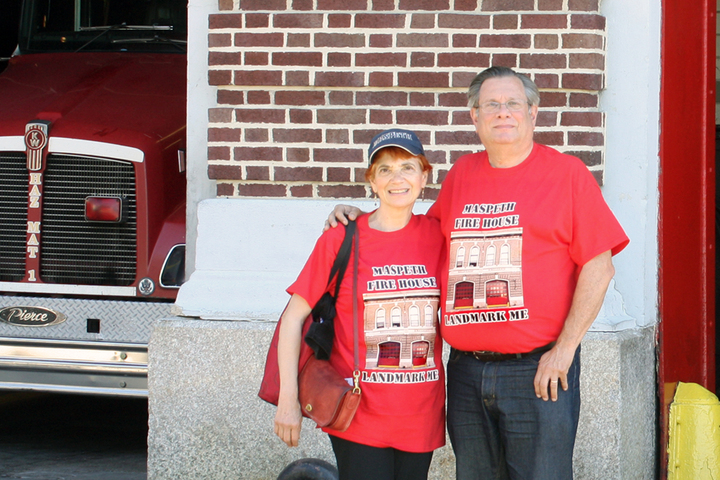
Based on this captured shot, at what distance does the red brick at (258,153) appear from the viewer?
412 cm

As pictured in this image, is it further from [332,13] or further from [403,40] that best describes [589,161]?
[332,13]

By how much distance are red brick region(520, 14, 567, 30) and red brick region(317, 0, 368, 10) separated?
2.50 feet

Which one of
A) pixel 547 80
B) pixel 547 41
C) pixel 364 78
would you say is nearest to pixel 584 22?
pixel 547 41

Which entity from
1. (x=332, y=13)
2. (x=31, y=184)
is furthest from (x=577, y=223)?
(x=31, y=184)

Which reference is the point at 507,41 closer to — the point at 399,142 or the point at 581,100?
the point at 581,100

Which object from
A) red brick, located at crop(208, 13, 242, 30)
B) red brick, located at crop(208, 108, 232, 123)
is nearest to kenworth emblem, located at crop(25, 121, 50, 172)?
red brick, located at crop(208, 108, 232, 123)

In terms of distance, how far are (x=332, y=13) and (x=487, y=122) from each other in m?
1.81

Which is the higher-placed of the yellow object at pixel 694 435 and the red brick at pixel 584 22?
the red brick at pixel 584 22

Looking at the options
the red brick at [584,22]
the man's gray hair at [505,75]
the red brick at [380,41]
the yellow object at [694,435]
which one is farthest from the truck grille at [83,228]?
the yellow object at [694,435]

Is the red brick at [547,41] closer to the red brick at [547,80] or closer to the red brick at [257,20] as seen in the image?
the red brick at [547,80]

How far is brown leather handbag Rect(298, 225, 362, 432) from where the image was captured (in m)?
2.35

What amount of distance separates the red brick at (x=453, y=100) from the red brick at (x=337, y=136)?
19.0 inches

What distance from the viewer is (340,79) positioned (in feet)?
13.3

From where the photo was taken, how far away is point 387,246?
2.51 metres
